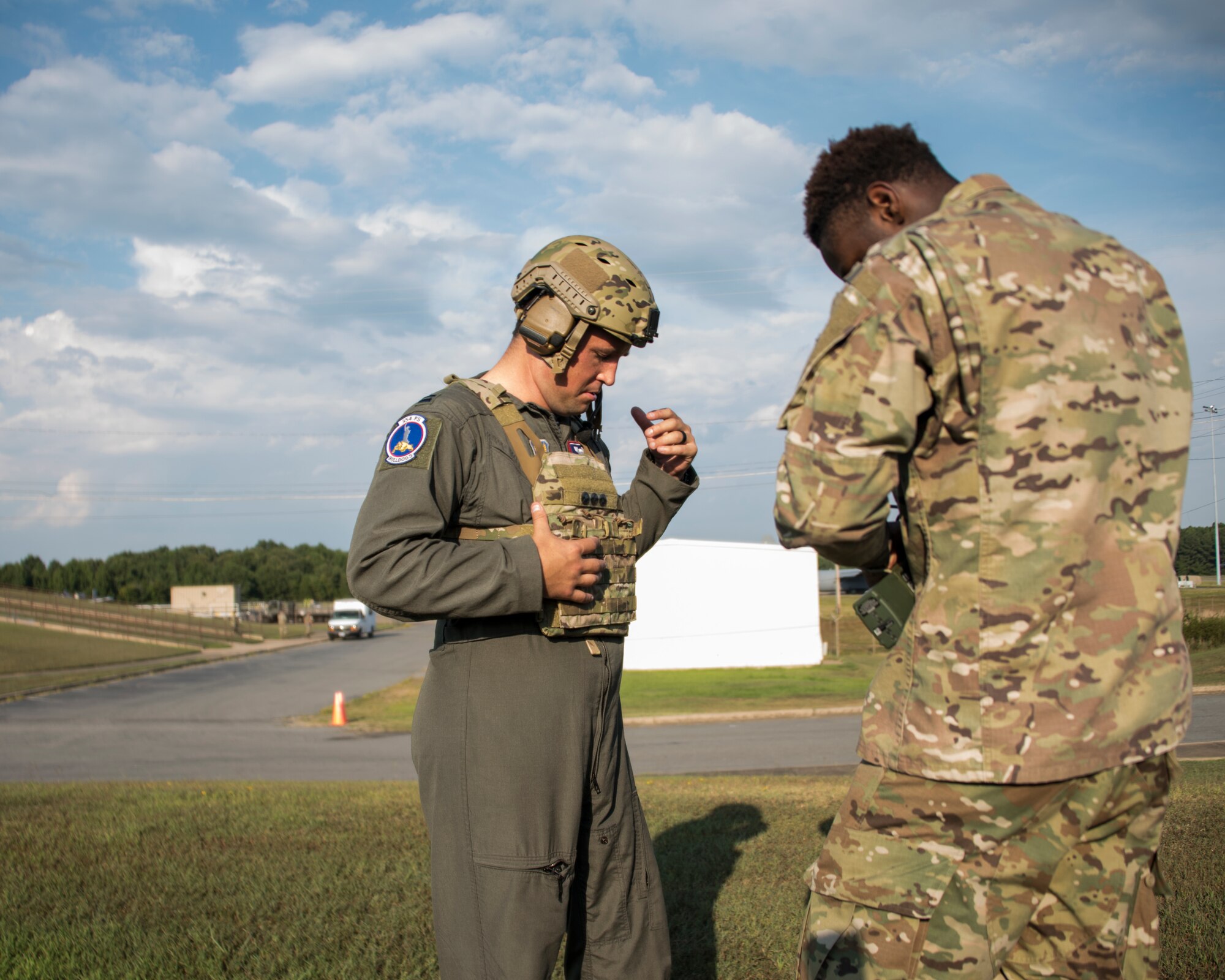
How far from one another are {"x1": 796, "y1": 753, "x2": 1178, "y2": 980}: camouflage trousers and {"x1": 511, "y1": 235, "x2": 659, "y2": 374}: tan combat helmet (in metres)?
1.45

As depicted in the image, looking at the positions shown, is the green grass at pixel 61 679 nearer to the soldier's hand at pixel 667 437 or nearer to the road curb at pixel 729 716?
the road curb at pixel 729 716

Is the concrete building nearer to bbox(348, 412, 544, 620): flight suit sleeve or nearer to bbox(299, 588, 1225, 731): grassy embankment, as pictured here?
bbox(299, 588, 1225, 731): grassy embankment

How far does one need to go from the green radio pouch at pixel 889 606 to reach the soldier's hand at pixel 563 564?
767 mm

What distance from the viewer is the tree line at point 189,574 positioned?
379ft

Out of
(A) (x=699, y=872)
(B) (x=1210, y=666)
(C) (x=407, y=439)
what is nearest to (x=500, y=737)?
(C) (x=407, y=439)

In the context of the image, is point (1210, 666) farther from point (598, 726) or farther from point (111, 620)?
point (111, 620)

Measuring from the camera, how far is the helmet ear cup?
110 inches

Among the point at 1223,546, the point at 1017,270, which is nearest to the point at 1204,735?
the point at 1223,546

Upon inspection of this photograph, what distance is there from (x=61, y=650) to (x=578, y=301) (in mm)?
44547

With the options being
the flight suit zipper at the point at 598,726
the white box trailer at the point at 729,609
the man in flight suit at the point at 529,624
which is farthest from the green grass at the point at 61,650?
the flight suit zipper at the point at 598,726

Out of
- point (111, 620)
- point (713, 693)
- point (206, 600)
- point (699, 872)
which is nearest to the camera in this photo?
point (699, 872)

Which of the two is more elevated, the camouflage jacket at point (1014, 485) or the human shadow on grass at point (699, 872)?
the camouflage jacket at point (1014, 485)

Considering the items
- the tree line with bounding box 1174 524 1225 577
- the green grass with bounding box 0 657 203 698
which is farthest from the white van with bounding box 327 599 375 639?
the tree line with bounding box 1174 524 1225 577

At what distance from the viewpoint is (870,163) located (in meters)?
2.16
